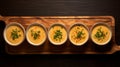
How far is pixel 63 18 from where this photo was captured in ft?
6.06

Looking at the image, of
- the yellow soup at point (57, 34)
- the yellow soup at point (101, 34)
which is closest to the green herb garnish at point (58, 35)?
the yellow soup at point (57, 34)

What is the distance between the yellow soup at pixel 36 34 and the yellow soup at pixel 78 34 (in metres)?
0.24

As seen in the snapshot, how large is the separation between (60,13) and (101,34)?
Result: 1.38 feet

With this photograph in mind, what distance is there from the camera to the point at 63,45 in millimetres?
1816

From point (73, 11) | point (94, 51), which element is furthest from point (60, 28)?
point (94, 51)

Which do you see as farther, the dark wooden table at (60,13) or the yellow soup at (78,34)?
the dark wooden table at (60,13)

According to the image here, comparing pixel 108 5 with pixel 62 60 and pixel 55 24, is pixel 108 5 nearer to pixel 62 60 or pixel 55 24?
pixel 55 24

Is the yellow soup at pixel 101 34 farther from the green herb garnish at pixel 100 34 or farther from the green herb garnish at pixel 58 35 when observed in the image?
the green herb garnish at pixel 58 35

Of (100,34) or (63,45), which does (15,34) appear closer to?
(63,45)

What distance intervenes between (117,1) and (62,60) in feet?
2.43

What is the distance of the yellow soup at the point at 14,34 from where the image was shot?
1.81 metres

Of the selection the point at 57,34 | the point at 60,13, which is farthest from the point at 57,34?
the point at 60,13

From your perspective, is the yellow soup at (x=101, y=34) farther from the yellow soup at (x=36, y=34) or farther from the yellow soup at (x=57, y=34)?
the yellow soup at (x=36, y=34)

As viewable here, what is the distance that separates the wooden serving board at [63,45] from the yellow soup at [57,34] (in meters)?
0.05
